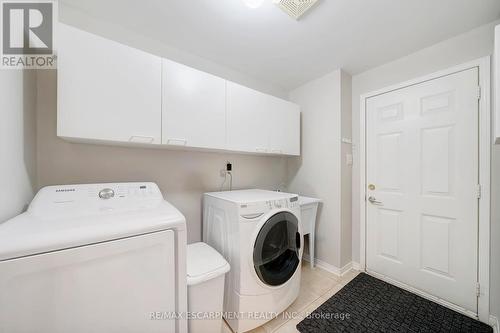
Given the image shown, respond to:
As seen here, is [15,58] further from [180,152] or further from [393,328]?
[393,328]

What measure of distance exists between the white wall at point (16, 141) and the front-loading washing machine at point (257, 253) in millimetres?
1159

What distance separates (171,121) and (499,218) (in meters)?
2.69

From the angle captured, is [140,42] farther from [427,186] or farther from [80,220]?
[427,186]

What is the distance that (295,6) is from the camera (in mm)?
1326

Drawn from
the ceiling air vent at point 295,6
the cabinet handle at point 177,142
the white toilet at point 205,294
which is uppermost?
the ceiling air vent at point 295,6

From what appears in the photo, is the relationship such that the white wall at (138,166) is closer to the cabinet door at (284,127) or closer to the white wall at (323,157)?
the cabinet door at (284,127)

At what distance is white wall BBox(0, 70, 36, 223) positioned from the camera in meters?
0.88

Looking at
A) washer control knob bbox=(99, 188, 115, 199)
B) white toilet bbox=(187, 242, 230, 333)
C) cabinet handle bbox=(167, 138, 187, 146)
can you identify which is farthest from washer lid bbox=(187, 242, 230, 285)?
cabinet handle bbox=(167, 138, 187, 146)

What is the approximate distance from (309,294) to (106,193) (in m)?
2.01

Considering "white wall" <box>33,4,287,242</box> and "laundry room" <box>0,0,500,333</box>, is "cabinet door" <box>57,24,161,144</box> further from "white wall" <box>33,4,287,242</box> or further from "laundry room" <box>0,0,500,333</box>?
"white wall" <box>33,4,287,242</box>

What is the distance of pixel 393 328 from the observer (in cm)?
139

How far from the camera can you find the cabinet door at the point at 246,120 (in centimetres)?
173

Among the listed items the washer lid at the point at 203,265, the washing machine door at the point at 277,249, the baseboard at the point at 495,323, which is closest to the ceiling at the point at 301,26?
the washing machine door at the point at 277,249

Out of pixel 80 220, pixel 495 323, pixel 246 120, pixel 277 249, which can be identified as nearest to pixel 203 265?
pixel 277 249
